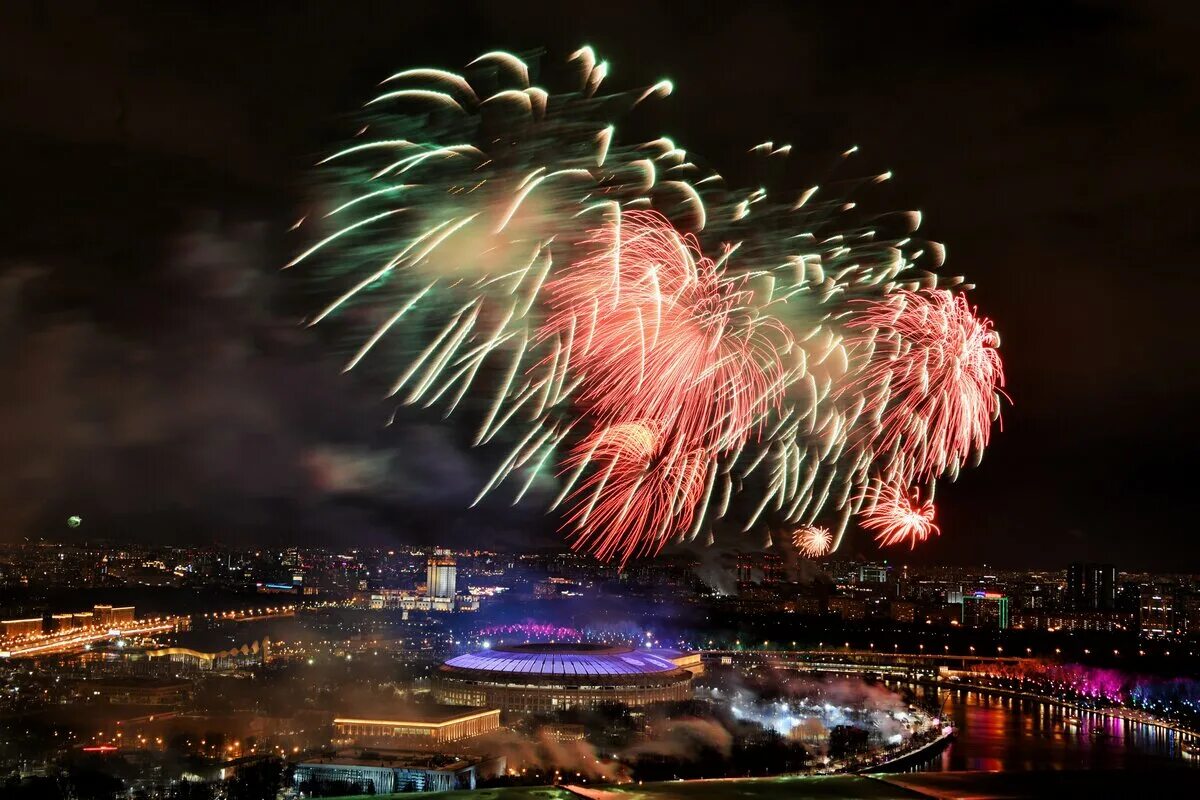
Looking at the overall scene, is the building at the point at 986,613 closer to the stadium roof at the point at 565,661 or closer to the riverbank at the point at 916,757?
the stadium roof at the point at 565,661

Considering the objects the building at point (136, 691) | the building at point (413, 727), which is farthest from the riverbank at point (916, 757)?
the building at point (136, 691)

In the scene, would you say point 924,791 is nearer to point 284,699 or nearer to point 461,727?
point 461,727

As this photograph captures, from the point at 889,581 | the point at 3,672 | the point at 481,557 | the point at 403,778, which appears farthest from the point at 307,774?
the point at 889,581

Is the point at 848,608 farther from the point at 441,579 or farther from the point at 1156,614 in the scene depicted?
the point at 441,579

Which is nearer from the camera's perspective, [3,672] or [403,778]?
[403,778]

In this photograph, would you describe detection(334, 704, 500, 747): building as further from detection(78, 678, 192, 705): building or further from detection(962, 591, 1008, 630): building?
detection(962, 591, 1008, 630): building

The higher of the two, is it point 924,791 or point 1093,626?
point 924,791

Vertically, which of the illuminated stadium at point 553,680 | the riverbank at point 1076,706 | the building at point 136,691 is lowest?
the riverbank at point 1076,706
